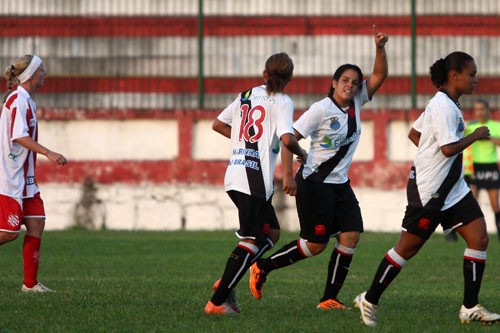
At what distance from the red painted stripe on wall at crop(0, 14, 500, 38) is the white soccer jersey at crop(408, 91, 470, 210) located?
11338 mm

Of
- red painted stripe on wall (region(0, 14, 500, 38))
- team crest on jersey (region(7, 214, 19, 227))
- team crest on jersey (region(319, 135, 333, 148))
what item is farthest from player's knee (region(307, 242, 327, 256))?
red painted stripe on wall (region(0, 14, 500, 38))

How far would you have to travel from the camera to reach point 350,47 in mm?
19641

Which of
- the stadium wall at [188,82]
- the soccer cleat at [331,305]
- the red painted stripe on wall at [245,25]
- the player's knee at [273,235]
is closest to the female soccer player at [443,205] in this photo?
the soccer cleat at [331,305]

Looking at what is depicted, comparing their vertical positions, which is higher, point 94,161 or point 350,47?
point 350,47

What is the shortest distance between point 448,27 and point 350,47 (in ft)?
5.70

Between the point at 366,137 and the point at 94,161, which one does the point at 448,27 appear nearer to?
the point at 366,137

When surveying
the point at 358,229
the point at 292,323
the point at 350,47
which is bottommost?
the point at 292,323

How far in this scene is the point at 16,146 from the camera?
10.4m

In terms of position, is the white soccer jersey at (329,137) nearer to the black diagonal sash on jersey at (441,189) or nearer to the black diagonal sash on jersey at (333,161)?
the black diagonal sash on jersey at (333,161)

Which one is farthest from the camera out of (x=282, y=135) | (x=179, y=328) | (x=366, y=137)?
(x=366, y=137)

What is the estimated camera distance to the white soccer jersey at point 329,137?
9539mm

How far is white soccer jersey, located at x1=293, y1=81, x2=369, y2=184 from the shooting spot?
9539 mm

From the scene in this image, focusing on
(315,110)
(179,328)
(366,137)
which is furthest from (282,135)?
(366,137)

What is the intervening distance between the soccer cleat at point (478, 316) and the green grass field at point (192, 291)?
0.08 metres
